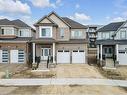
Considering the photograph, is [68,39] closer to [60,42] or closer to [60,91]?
[60,42]

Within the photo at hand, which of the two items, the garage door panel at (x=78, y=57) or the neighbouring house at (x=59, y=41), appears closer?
the neighbouring house at (x=59, y=41)

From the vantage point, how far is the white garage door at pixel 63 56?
35.2 meters

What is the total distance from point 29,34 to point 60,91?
25284 millimetres

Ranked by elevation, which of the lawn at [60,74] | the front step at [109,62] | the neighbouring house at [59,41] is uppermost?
the neighbouring house at [59,41]

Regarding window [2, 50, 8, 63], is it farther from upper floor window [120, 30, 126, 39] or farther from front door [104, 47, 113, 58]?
upper floor window [120, 30, 126, 39]

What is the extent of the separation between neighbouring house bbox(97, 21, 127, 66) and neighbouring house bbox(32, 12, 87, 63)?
12.0ft

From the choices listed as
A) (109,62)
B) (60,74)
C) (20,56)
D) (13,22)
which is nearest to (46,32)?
(20,56)

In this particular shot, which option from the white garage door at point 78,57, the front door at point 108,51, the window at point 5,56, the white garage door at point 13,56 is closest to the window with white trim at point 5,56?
the window at point 5,56

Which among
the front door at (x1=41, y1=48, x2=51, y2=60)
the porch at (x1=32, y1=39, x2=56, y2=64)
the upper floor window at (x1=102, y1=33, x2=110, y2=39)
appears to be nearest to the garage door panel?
the porch at (x1=32, y1=39, x2=56, y2=64)

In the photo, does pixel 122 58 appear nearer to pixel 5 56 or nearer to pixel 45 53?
pixel 45 53

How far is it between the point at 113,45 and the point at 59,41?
999 centimetres

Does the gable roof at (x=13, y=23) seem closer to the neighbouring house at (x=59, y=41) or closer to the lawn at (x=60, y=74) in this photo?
the neighbouring house at (x=59, y=41)

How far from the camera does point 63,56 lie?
35281 millimetres

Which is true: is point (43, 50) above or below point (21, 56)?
above
